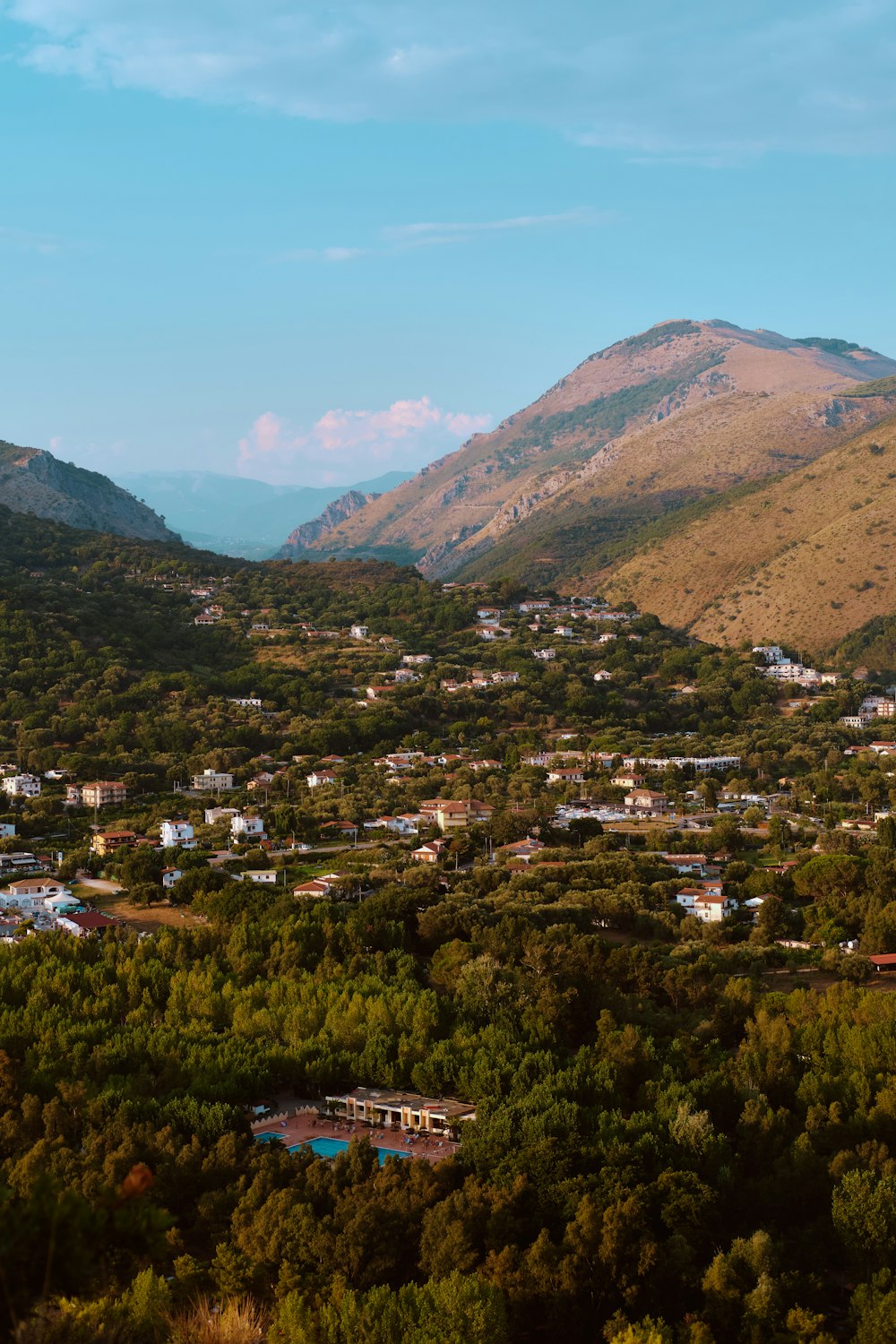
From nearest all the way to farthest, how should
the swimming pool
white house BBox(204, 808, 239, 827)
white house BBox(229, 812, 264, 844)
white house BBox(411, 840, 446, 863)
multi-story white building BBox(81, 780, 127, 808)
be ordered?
the swimming pool
white house BBox(411, 840, 446, 863)
white house BBox(229, 812, 264, 844)
white house BBox(204, 808, 239, 827)
multi-story white building BBox(81, 780, 127, 808)

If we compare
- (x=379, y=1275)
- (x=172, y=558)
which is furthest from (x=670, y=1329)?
(x=172, y=558)

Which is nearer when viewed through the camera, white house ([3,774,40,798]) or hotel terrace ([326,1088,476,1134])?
hotel terrace ([326,1088,476,1134])

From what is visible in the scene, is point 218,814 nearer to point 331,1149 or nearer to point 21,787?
point 21,787

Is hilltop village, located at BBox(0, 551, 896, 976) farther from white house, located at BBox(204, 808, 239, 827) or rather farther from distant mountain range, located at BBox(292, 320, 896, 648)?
distant mountain range, located at BBox(292, 320, 896, 648)

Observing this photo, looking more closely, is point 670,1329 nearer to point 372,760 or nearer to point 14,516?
point 372,760

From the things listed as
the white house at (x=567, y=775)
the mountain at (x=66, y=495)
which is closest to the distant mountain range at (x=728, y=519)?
the mountain at (x=66, y=495)

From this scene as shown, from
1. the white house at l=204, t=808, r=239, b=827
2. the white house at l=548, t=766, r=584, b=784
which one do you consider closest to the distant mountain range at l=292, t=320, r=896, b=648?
the white house at l=548, t=766, r=584, b=784
